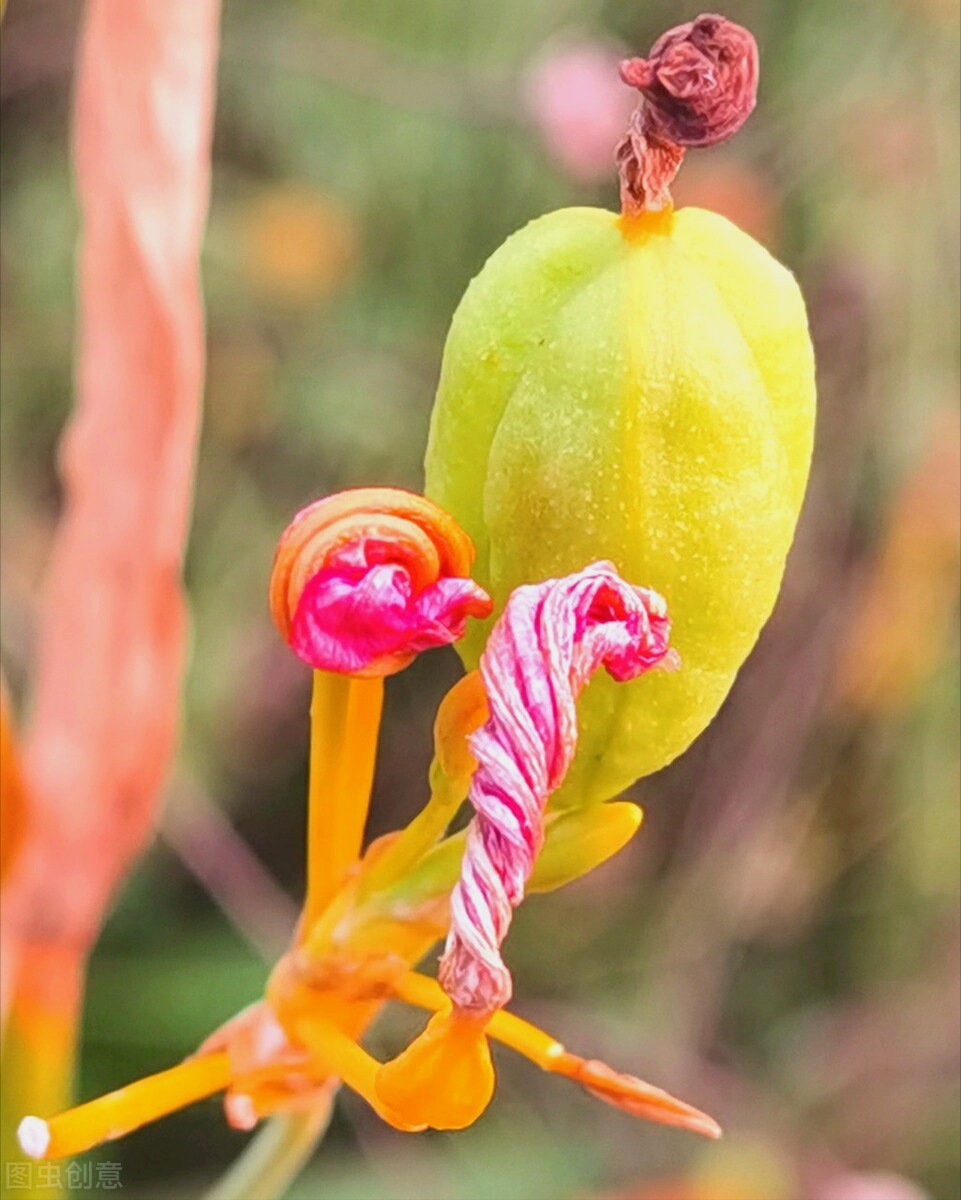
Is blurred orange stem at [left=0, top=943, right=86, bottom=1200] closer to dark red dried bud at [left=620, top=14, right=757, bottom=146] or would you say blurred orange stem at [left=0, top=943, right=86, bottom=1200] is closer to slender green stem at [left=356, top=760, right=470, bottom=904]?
slender green stem at [left=356, top=760, right=470, bottom=904]

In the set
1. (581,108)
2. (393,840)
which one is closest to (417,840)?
(393,840)

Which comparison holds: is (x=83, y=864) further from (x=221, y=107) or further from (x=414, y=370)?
(x=221, y=107)

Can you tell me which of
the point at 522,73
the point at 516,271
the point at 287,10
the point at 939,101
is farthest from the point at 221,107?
the point at 516,271

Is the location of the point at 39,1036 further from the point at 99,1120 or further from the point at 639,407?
→ the point at 639,407

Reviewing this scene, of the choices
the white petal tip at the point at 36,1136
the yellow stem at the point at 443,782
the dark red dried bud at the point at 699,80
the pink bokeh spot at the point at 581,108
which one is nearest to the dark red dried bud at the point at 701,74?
the dark red dried bud at the point at 699,80

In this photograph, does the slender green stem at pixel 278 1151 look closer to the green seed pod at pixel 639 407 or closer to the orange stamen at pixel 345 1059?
the orange stamen at pixel 345 1059

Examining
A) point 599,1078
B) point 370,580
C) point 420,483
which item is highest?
point 370,580
